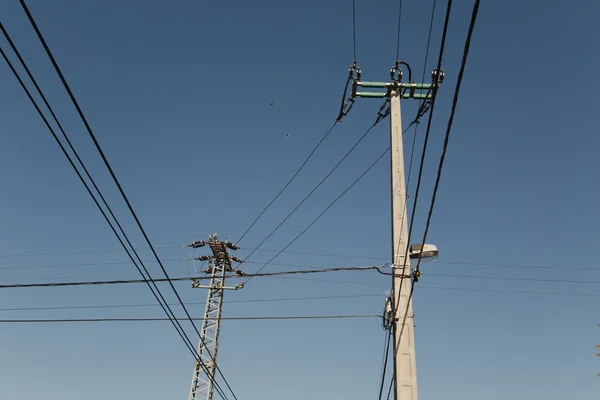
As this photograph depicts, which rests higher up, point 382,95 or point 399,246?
point 382,95

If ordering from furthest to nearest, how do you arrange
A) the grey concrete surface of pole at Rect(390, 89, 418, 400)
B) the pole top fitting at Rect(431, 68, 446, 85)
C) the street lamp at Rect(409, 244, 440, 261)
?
the street lamp at Rect(409, 244, 440, 261) < the grey concrete surface of pole at Rect(390, 89, 418, 400) < the pole top fitting at Rect(431, 68, 446, 85)

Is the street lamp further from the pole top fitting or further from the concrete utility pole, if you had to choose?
the pole top fitting

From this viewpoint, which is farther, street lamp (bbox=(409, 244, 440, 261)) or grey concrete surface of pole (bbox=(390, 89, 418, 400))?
street lamp (bbox=(409, 244, 440, 261))

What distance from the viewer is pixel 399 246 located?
9133 mm

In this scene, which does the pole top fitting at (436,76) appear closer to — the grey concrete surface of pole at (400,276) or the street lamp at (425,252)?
the grey concrete surface of pole at (400,276)

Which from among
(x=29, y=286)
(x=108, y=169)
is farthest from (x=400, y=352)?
(x=29, y=286)

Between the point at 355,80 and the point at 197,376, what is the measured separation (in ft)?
46.0

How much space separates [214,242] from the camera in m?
22.9

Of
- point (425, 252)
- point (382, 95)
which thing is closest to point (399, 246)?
point (425, 252)

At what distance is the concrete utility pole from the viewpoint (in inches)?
322

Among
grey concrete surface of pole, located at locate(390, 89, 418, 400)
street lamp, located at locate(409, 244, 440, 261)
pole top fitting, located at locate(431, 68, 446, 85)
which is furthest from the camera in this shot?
street lamp, located at locate(409, 244, 440, 261)

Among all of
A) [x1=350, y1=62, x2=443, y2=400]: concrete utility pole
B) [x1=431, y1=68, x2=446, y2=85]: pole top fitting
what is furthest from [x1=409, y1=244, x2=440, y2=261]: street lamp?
[x1=431, y1=68, x2=446, y2=85]: pole top fitting

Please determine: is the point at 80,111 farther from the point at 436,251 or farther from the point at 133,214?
the point at 436,251

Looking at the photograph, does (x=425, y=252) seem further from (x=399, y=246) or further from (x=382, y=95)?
(x=382, y=95)
